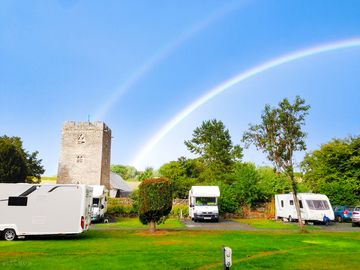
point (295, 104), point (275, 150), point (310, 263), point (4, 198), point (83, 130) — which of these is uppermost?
point (83, 130)

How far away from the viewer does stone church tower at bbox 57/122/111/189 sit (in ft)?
185

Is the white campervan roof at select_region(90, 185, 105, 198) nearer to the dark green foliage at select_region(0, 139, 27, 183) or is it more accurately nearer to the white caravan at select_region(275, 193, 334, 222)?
the white caravan at select_region(275, 193, 334, 222)

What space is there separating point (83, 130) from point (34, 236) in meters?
38.5

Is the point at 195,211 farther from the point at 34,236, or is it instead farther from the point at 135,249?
the point at 135,249

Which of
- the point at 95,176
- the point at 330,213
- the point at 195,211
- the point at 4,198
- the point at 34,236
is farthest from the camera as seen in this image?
the point at 95,176

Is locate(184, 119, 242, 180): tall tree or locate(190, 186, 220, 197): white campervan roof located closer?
locate(190, 186, 220, 197): white campervan roof

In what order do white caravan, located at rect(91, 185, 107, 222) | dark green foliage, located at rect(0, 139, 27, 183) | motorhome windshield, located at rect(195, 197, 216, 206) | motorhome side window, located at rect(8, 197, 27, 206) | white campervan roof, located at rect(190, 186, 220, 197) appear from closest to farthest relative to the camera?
motorhome side window, located at rect(8, 197, 27, 206) → white caravan, located at rect(91, 185, 107, 222) → white campervan roof, located at rect(190, 186, 220, 197) → motorhome windshield, located at rect(195, 197, 216, 206) → dark green foliage, located at rect(0, 139, 27, 183)

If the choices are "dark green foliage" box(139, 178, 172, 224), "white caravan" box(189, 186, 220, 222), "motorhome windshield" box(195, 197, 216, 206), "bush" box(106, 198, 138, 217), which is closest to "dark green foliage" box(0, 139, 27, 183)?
"bush" box(106, 198, 138, 217)

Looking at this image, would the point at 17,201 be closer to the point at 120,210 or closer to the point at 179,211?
the point at 120,210

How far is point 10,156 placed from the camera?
47.2 m

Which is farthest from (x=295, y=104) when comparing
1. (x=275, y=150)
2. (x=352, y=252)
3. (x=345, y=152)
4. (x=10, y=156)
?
(x=10, y=156)

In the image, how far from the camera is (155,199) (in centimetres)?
2186

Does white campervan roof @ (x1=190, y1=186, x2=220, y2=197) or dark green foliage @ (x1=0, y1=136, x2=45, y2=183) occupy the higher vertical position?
dark green foliage @ (x1=0, y1=136, x2=45, y2=183)

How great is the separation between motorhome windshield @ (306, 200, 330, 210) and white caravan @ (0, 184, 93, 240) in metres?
20.6
